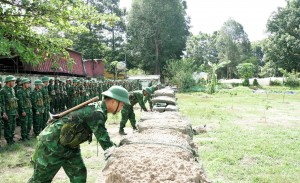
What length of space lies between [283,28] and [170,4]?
53.1ft

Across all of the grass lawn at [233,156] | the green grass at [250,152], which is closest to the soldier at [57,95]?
the grass lawn at [233,156]

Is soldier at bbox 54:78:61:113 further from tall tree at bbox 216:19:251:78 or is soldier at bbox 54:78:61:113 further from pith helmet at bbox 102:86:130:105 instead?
tall tree at bbox 216:19:251:78

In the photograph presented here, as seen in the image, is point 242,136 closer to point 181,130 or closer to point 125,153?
point 181,130

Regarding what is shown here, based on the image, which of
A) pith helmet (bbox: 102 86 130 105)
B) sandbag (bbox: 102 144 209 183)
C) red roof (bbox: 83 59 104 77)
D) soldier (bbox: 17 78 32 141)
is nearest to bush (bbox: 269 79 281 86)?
red roof (bbox: 83 59 104 77)

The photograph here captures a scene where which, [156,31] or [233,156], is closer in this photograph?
[233,156]

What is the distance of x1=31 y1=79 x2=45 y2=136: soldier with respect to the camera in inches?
314

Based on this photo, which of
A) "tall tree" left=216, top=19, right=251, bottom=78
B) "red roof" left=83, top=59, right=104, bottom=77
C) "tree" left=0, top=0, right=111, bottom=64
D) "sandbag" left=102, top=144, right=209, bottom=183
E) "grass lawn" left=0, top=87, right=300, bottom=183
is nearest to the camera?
"sandbag" left=102, top=144, right=209, bottom=183

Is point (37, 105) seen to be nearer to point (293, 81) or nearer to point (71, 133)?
point (71, 133)

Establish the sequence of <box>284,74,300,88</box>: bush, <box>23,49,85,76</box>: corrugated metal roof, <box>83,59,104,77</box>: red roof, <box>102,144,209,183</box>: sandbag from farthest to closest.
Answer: <box>284,74,300,88</box>: bush, <box>83,59,104,77</box>: red roof, <box>23,49,85,76</box>: corrugated metal roof, <box>102,144,209,183</box>: sandbag

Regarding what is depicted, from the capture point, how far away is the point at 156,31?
38.4 meters

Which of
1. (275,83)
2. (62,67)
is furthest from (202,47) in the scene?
(62,67)

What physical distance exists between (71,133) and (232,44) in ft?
167

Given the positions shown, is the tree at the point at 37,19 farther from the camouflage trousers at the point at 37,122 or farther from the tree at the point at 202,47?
the tree at the point at 202,47

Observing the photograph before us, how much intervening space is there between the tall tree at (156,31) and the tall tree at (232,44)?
14.3 meters
